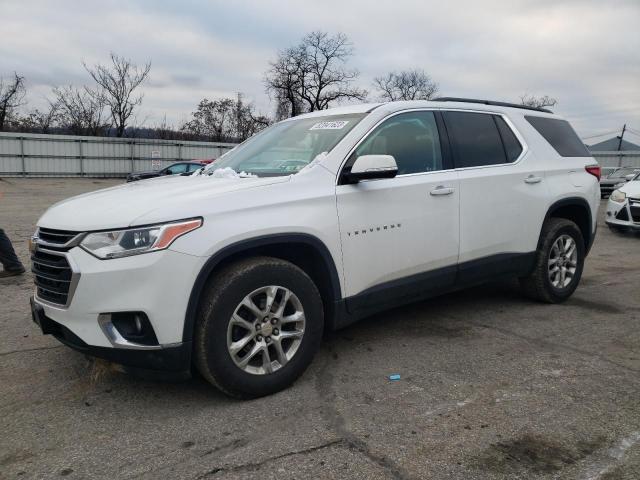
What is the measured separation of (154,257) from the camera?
278 cm

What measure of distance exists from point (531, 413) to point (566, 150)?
10.3 ft

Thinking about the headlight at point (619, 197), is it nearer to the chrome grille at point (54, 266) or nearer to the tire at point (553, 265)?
the tire at point (553, 265)

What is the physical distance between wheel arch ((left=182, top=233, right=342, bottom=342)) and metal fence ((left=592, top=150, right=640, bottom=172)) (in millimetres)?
34429

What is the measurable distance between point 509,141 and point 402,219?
5.53 ft

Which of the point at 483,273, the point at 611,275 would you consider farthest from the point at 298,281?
the point at 611,275

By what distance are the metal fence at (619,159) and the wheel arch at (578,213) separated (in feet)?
103

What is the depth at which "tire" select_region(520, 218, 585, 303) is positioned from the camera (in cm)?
502

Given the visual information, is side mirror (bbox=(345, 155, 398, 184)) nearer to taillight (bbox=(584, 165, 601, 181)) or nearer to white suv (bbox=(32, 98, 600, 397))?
white suv (bbox=(32, 98, 600, 397))

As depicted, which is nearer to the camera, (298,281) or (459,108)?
(298,281)

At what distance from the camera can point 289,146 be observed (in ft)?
13.1

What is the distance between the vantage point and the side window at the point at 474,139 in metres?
4.34

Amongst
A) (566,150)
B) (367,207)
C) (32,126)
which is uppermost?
(32,126)

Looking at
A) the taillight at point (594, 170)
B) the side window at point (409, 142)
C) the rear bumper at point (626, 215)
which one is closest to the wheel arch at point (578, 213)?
the taillight at point (594, 170)

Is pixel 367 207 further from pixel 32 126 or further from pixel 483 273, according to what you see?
pixel 32 126
